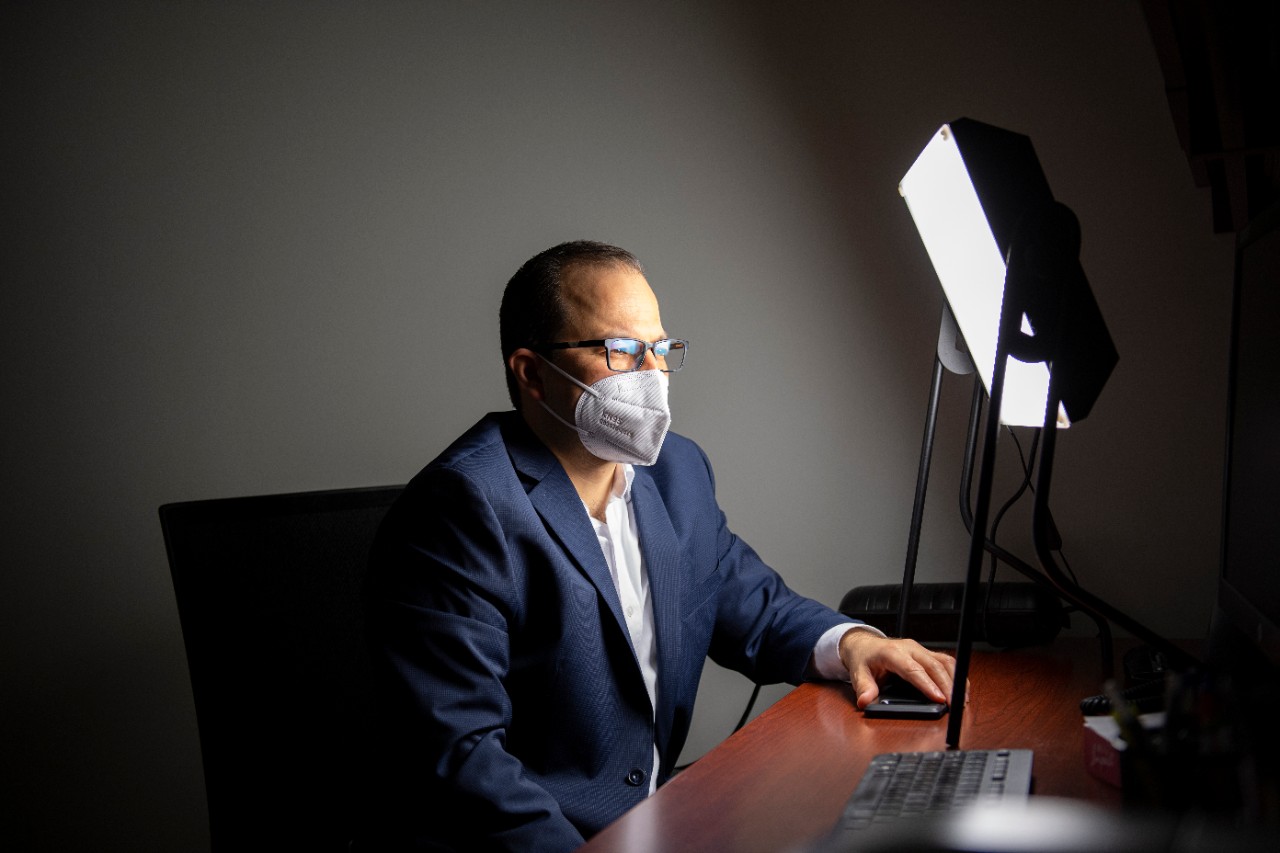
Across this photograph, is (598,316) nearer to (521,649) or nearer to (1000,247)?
(521,649)

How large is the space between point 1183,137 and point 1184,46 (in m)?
0.22

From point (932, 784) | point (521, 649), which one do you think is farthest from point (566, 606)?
point (932, 784)

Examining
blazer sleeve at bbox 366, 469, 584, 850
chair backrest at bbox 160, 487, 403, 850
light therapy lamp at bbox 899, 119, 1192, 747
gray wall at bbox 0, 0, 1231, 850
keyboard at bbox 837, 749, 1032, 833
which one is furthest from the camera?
gray wall at bbox 0, 0, 1231, 850

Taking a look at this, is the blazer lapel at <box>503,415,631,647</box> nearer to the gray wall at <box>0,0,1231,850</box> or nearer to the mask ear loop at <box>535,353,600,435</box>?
the mask ear loop at <box>535,353,600,435</box>

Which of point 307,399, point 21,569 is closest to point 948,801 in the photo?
point 307,399

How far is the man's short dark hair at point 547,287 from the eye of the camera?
1.42 m

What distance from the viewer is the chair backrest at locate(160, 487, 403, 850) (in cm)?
124

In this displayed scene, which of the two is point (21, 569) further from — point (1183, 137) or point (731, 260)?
point (1183, 137)

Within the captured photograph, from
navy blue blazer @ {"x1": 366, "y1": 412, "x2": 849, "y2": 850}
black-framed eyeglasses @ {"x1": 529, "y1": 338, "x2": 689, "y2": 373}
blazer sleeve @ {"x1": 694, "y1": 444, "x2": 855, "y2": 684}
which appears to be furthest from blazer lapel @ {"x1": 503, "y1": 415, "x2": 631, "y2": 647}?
blazer sleeve @ {"x1": 694, "y1": 444, "x2": 855, "y2": 684}

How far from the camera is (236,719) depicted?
1.24 metres

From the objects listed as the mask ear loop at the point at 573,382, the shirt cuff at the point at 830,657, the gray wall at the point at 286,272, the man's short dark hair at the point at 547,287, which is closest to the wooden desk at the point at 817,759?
the shirt cuff at the point at 830,657

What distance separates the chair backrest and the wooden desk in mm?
534

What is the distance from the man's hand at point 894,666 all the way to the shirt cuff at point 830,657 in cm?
4

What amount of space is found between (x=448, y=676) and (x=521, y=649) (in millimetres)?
144
